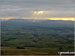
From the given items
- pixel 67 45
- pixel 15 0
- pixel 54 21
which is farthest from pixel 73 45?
pixel 15 0

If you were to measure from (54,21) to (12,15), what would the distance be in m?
0.59

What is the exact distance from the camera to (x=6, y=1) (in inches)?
73.5

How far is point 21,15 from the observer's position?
191cm

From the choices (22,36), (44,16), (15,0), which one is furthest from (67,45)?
(15,0)

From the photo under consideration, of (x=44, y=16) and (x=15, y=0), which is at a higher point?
(x=15, y=0)

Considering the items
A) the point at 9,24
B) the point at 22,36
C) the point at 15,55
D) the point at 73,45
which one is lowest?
the point at 15,55

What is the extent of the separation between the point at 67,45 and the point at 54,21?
38 cm

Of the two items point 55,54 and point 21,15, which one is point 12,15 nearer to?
point 21,15

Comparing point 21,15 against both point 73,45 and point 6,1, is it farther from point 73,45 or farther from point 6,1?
point 73,45

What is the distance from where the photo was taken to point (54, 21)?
1.92m

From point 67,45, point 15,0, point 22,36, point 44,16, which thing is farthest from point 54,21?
point 15,0

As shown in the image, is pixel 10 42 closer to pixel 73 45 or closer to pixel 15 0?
pixel 15 0

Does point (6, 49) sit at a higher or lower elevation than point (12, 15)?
lower

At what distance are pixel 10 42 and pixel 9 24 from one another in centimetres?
24
